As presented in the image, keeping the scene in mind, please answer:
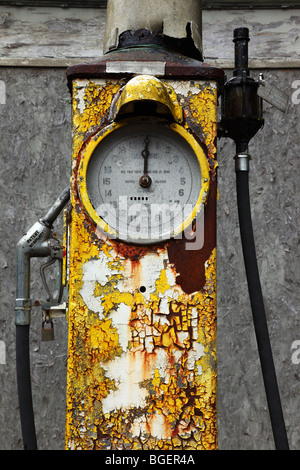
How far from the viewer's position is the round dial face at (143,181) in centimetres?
232

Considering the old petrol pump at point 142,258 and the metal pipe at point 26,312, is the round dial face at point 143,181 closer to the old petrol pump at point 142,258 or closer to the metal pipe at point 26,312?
the old petrol pump at point 142,258

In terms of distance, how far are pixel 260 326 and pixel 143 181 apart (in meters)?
0.65

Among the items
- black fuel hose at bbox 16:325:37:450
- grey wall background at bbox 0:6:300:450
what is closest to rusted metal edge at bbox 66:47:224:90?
black fuel hose at bbox 16:325:37:450

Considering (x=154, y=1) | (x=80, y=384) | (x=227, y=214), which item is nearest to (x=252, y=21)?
(x=227, y=214)

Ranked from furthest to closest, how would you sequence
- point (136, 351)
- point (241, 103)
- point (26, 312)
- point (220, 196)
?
1. point (220, 196)
2. point (26, 312)
3. point (241, 103)
4. point (136, 351)

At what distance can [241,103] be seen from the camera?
240cm

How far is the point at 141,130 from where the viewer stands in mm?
2355

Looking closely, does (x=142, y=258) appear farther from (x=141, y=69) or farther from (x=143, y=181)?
(x=141, y=69)

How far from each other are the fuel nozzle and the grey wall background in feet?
3.83

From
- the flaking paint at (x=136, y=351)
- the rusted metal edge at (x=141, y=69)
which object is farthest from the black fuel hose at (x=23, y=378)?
the rusted metal edge at (x=141, y=69)

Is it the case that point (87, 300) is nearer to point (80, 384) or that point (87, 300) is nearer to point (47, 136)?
point (80, 384)

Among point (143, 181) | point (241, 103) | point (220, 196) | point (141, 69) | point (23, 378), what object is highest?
point (220, 196)

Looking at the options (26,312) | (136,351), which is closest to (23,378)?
(26,312)

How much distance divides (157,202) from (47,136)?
4.82 feet
